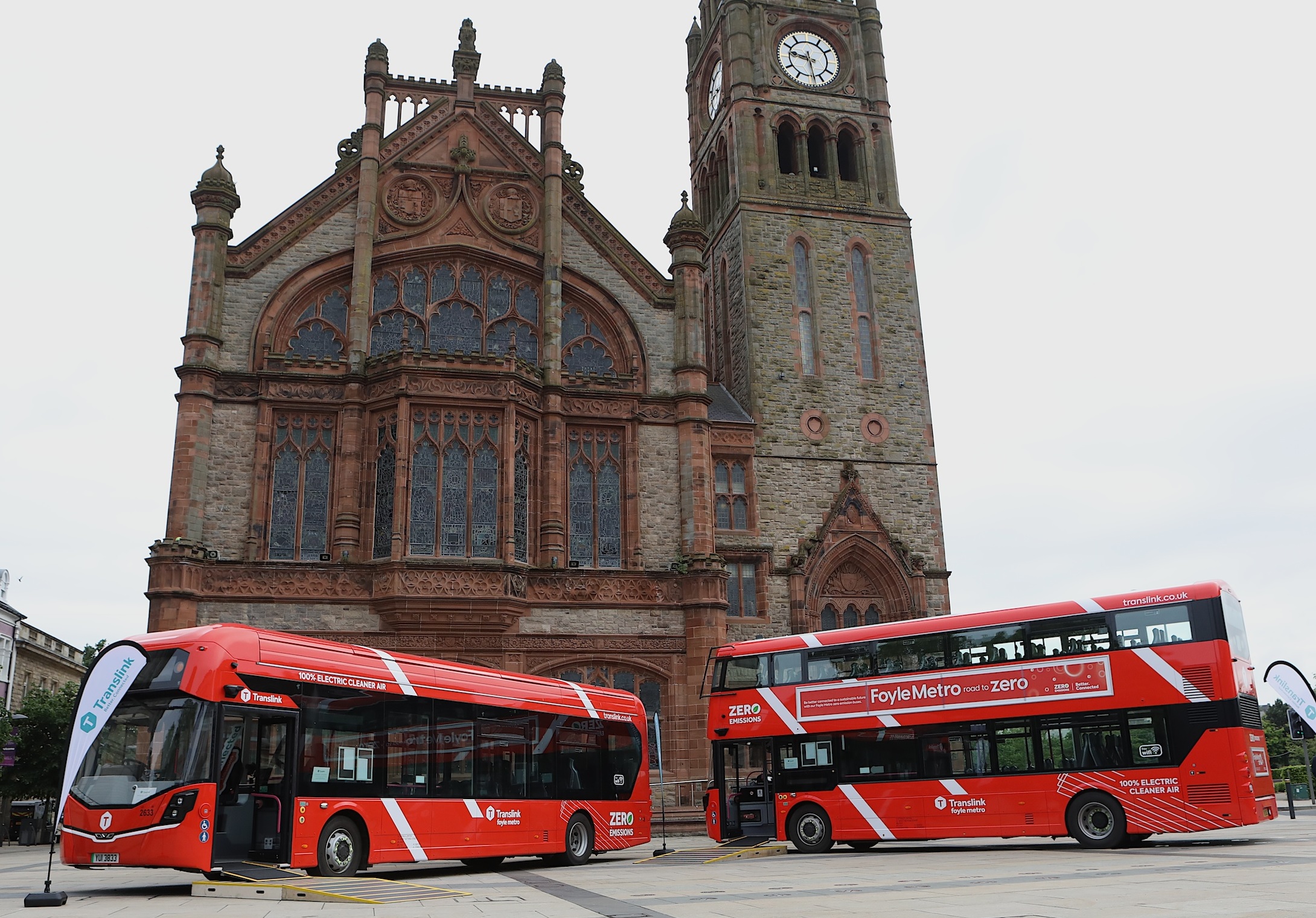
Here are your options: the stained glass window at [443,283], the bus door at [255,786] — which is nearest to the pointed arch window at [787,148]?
the stained glass window at [443,283]

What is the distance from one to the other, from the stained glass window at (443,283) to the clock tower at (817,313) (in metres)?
8.25

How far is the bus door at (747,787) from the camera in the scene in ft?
76.0

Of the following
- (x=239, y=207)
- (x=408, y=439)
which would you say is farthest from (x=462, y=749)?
(x=239, y=207)

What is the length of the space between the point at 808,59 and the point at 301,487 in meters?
26.1

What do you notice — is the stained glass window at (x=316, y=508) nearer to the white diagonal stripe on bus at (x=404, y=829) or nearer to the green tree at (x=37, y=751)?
the green tree at (x=37, y=751)

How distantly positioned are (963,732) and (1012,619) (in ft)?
7.18

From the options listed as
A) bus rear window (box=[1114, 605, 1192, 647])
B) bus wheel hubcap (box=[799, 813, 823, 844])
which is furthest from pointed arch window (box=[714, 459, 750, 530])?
bus rear window (box=[1114, 605, 1192, 647])

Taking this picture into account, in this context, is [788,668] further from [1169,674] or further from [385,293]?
[385,293]

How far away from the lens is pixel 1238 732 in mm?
18609

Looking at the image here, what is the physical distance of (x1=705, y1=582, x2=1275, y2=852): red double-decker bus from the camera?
19.0 m

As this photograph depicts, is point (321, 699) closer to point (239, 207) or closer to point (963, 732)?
point (963, 732)

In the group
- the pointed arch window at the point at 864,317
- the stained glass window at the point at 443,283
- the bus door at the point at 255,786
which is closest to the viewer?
the bus door at the point at 255,786

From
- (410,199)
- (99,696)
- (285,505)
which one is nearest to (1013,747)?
(99,696)

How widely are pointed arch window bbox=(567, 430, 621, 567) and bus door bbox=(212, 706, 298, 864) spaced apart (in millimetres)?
17793
